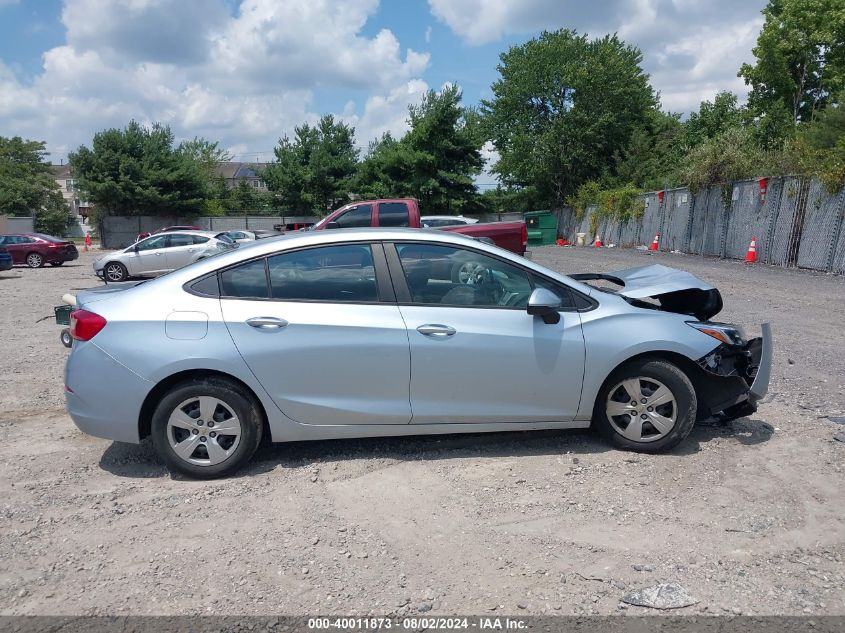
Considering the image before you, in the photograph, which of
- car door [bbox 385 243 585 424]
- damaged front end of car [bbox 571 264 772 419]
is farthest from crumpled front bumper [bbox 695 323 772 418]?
car door [bbox 385 243 585 424]

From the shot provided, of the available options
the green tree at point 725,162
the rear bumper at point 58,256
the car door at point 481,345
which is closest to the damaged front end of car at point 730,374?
the car door at point 481,345

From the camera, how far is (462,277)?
469 cm

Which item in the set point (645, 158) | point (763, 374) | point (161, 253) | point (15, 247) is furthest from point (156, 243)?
point (645, 158)

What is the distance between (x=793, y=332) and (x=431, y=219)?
13.1 m

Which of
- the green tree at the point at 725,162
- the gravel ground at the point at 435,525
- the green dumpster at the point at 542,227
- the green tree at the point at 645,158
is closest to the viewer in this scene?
the gravel ground at the point at 435,525

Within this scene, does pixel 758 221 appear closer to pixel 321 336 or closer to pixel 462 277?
pixel 462 277

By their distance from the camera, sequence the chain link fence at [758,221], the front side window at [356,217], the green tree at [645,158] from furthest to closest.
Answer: the green tree at [645,158] → the chain link fence at [758,221] → the front side window at [356,217]

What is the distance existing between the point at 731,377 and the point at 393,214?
10.9 m

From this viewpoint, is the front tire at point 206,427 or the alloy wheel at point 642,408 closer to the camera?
the front tire at point 206,427

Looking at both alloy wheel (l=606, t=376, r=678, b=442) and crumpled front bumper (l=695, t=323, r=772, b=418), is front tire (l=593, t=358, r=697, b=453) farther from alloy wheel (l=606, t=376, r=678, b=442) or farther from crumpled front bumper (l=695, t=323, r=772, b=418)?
crumpled front bumper (l=695, t=323, r=772, b=418)

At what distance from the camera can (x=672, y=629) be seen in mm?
2893

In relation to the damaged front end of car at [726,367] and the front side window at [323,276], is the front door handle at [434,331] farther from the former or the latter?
the damaged front end of car at [726,367]

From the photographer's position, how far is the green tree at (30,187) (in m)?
64.3

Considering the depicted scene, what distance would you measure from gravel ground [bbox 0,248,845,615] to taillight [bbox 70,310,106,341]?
3.30 feet
